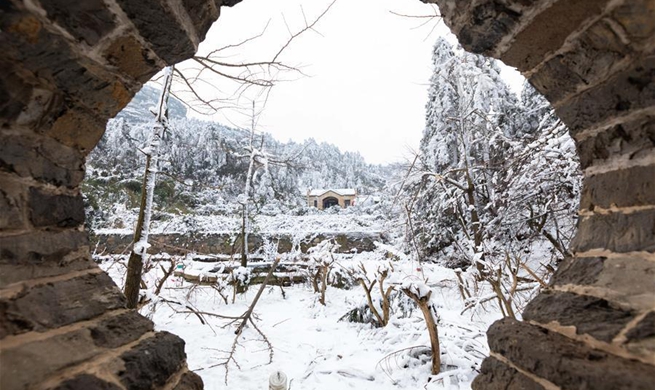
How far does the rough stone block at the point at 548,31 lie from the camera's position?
108 cm

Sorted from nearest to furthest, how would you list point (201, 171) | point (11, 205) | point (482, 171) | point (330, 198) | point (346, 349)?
point (11, 205), point (346, 349), point (482, 171), point (201, 171), point (330, 198)

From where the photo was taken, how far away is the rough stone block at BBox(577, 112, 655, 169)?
1035 mm

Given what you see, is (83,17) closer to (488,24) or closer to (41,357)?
(41,357)

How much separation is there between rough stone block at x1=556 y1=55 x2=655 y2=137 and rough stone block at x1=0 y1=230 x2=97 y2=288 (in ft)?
6.30

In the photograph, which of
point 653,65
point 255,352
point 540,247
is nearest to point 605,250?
point 653,65

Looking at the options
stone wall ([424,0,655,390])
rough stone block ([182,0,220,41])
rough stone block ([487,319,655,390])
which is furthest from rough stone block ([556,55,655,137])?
rough stone block ([182,0,220,41])

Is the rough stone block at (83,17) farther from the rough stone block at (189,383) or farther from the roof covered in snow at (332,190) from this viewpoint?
the roof covered in snow at (332,190)

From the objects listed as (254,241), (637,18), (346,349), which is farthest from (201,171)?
(637,18)

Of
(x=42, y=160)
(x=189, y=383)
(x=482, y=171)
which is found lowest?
(x=189, y=383)

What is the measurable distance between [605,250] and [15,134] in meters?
1.90

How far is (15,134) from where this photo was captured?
1.01 metres

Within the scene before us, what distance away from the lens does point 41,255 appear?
1.05 m

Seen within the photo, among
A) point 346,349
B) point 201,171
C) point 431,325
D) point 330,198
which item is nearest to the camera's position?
point 431,325

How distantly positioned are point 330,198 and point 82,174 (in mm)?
25734
